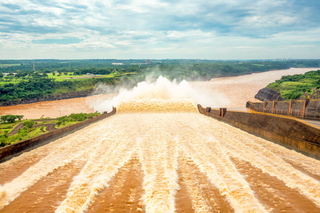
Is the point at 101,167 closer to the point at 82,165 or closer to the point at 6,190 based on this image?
the point at 82,165

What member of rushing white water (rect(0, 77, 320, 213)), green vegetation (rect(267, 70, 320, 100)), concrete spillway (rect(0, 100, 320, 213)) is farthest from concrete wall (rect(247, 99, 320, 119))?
concrete spillway (rect(0, 100, 320, 213))

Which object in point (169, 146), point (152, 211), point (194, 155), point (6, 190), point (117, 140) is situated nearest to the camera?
point (152, 211)

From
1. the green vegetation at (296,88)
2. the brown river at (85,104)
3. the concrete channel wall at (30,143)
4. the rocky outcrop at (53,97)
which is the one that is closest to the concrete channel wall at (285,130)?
the concrete channel wall at (30,143)

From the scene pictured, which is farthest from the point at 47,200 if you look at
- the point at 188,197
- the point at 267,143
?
the point at 267,143

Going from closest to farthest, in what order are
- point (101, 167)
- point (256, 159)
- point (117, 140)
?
point (101, 167), point (256, 159), point (117, 140)

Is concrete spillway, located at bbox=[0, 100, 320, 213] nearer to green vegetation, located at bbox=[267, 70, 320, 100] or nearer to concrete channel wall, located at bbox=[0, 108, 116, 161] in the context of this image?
concrete channel wall, located at bbox=[0, 108, 116, 161]

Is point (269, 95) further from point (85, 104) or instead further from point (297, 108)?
point (85, 104)

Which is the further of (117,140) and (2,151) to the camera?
(117,140)
